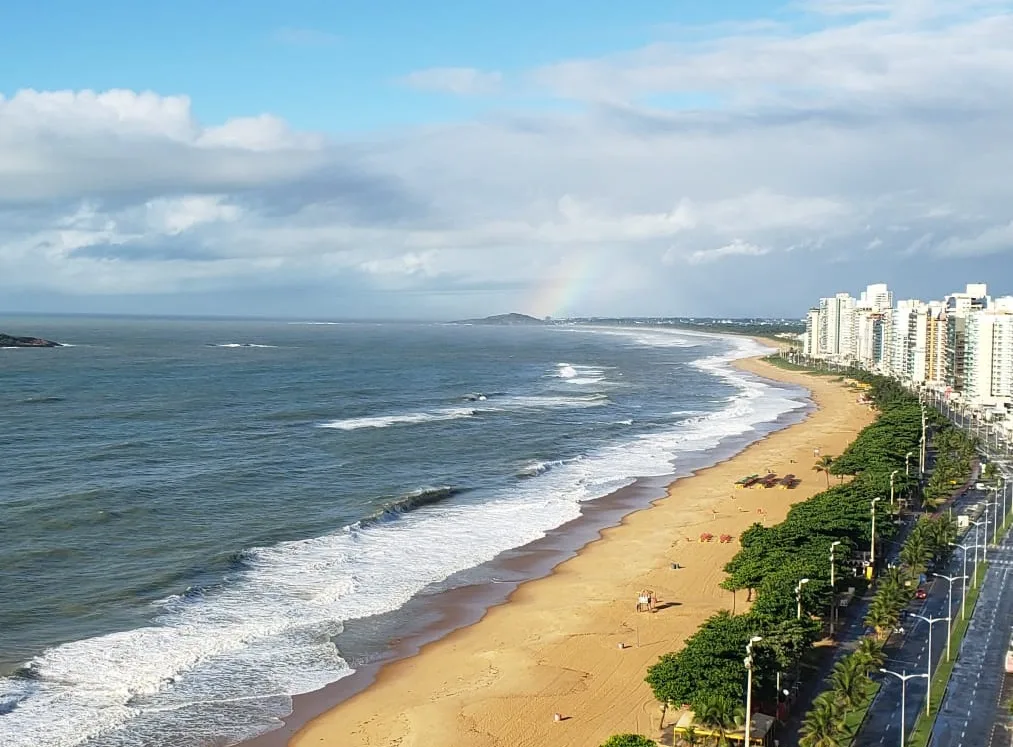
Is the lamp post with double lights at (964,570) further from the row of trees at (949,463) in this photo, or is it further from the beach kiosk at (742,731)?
the beach kiosk at (742,731)

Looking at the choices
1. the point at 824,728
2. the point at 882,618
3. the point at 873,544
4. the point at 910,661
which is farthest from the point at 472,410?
the point at 824,728

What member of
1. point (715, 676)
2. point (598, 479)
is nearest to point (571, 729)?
point (715, 676)

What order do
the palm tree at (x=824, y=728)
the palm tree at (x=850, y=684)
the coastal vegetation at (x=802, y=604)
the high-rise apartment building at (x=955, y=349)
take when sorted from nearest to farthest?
the palm tree at (x=824, y=728), the coastal vegetation at (x=802, y=604), the palm tree at (x=850, y=684), the high-rise apartment building at (x=955, y=349)

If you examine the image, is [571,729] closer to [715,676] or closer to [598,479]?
[715,676]

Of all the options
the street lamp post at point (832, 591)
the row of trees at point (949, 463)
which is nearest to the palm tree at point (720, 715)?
the street lamp post at point (832, 591)

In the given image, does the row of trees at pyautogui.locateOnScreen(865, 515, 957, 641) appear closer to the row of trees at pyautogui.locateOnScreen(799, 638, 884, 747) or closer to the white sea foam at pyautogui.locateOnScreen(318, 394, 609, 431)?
the row of trees at pyautogui.locateOnScreen(799, 638, 884, 747)

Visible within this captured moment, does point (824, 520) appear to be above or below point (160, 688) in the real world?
above

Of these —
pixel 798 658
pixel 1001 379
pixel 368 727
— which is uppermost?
pixel 1001 379
